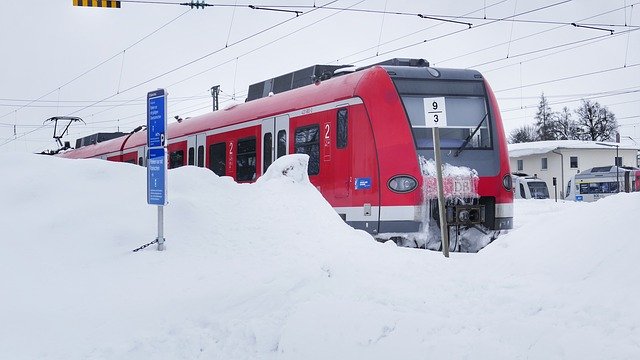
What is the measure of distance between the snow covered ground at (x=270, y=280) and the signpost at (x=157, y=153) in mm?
436

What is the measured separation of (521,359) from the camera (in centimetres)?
473

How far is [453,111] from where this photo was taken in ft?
35.4

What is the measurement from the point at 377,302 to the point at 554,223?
3.50m

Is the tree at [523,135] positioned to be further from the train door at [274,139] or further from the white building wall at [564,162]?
the train door at [274,139]

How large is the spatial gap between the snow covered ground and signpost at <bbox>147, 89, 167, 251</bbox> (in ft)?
1.43

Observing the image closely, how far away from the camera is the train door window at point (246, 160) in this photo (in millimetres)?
13320

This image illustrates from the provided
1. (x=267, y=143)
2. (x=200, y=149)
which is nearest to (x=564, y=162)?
(x=200, y=149)

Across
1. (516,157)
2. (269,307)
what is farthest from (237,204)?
(516,157)

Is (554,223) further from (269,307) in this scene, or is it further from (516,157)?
(516,157)

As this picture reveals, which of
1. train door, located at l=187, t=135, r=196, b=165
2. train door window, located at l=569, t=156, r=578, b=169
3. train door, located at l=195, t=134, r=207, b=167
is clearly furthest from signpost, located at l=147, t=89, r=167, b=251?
train door window, located at l=569, t=156, r=578, b=169

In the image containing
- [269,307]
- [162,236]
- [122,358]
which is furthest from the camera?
[162,236]

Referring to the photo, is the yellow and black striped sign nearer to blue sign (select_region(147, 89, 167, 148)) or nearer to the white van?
blue sign (select_region(147, 89, 167, 148))

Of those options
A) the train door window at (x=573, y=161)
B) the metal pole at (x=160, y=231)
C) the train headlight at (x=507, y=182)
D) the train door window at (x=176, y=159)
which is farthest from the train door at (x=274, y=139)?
the train door window at (x=573, y=161)

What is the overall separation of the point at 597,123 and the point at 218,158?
238 feet
